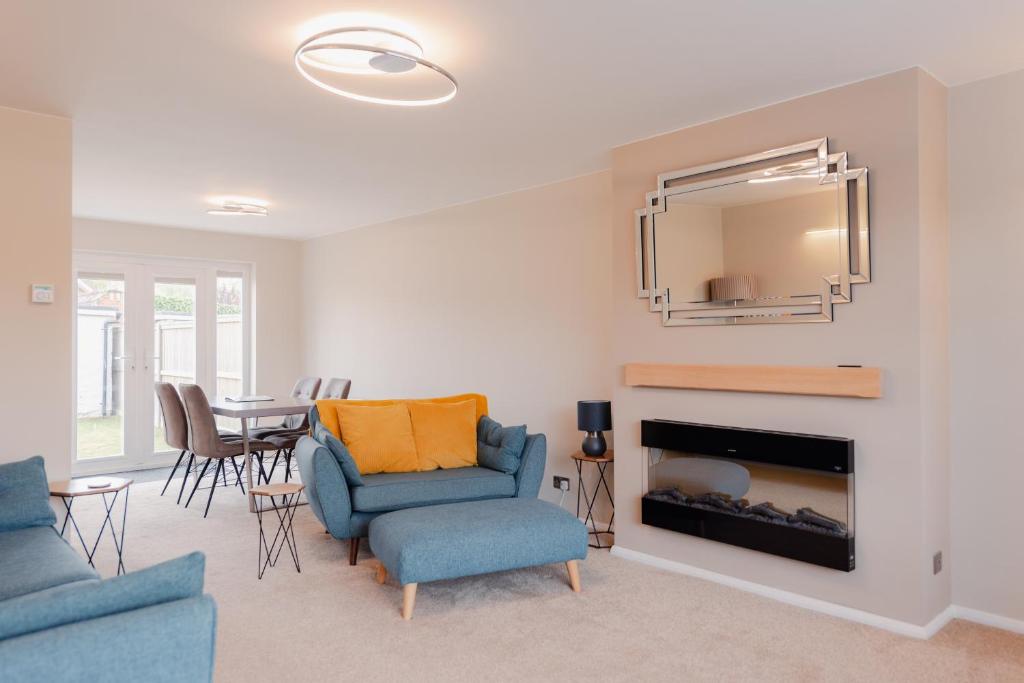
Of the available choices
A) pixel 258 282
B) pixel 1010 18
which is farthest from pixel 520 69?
pixel 258 282

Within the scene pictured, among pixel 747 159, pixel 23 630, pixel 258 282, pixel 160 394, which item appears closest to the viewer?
pixel 23 630

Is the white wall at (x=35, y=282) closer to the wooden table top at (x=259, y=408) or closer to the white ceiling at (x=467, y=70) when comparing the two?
the white ceiling at (x=467, y=70)

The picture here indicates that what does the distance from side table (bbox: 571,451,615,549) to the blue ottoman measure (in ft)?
2.50

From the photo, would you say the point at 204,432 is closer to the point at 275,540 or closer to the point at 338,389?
the point at 338,389

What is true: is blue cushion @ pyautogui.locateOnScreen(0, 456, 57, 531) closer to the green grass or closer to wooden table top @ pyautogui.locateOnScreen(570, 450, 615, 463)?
wooden table top @ pyautogui.locateOnScreen(570, 450, 615, 463)

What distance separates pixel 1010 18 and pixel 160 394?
5889 mm

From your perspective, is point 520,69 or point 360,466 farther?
point 360,466

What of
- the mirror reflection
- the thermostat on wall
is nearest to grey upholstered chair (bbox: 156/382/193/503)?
the thermostat on wall

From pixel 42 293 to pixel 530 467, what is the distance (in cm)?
280

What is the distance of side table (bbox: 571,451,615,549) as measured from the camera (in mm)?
4270

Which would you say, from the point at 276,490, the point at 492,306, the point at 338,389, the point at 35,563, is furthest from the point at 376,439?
the point at 338,389

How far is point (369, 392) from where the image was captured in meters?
6.88

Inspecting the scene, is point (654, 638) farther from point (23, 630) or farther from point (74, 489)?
point (74, 489)

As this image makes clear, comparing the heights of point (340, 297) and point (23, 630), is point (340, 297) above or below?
above
